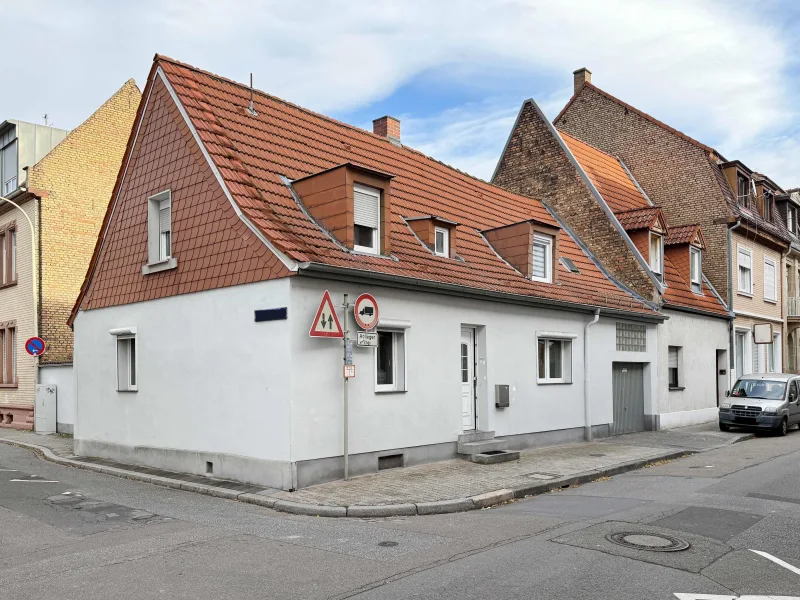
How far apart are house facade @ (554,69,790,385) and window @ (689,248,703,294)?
117 cm

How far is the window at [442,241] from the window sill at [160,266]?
5243 millimetres

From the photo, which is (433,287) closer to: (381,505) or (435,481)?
(435,481)

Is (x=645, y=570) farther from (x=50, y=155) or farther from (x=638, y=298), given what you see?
(x=50, y=155)

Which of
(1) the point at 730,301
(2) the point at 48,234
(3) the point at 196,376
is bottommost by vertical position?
(3) the point at 196,376

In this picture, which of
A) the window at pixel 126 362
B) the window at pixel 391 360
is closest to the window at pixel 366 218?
the window at pixel 391 360

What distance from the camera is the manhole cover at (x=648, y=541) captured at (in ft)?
24.4

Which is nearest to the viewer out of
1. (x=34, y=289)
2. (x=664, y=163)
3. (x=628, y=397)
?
(x=628, y=397)

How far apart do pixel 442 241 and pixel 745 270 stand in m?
15.9

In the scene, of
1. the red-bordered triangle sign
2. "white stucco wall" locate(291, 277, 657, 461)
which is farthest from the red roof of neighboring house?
the red-bordered triangle sign

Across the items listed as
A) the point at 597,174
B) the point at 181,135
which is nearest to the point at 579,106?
the point at 597,174

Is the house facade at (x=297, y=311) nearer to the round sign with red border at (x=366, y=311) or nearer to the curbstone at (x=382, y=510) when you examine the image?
the round sign with red border at (x=366, y=311)

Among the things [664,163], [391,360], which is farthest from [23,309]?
[664,163]

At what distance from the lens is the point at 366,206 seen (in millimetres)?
13102

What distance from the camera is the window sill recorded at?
13316 mm
